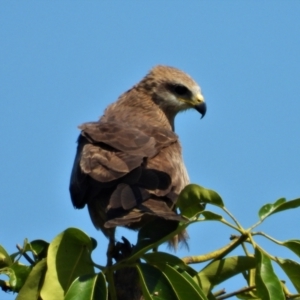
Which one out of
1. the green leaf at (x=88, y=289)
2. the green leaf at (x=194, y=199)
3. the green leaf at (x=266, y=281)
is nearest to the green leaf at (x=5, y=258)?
the green leaf at (x=88, y=289)

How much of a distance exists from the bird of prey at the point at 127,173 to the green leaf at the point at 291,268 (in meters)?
0.51

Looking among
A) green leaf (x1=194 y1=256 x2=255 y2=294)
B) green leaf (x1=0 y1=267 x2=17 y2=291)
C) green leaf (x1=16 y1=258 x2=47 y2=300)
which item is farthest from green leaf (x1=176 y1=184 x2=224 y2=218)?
green leaf (x1=0 y1=267 x2=17 y2=291)

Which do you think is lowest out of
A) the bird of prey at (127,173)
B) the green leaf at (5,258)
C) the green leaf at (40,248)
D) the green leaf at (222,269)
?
the green leaf at (222,269)

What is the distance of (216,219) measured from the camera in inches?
128

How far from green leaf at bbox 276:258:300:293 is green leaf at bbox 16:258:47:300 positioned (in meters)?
1.11

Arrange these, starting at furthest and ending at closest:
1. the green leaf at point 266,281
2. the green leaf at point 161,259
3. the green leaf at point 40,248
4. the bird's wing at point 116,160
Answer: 1. the bird's wing at point 116,160
2. the green leaf at point 40,248
3. the green leaf at point 161,259
4. the green leaf at point 266,281

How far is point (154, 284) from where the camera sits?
328 cm

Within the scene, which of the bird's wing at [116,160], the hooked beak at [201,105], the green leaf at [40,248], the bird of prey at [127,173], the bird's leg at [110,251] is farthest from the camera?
the hooked beak at [201,105]

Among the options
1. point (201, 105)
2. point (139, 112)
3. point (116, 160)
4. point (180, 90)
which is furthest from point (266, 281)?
point (180, 90)

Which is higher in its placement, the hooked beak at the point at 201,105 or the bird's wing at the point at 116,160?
the hooked beak at the point at 201,105

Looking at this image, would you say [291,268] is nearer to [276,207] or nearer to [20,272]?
[276,207]

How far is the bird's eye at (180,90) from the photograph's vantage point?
24.2 feet

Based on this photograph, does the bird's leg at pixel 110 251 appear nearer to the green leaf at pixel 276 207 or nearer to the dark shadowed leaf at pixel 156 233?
the dark shadowed leaf at pixel 156 233

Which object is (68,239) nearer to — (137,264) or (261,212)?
(137,264)
